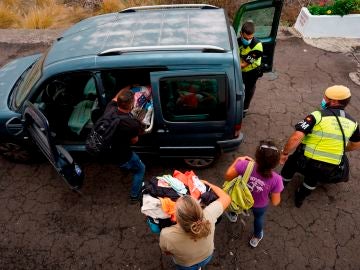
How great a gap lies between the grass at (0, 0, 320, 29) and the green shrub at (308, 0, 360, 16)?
0.95 metres

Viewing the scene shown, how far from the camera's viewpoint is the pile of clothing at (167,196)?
2965 mm

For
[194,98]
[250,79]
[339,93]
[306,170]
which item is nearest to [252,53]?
[250,79]

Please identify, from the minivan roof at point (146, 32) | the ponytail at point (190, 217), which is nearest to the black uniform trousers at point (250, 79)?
the minivan roof at point (146, 32)

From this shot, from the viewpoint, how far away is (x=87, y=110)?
4660 millimetres

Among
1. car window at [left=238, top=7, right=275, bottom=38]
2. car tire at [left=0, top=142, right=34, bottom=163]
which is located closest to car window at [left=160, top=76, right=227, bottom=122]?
car window at [left=238, top=7, right=275, bottom=38]

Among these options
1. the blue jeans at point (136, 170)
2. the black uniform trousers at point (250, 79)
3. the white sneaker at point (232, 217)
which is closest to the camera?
the blue jeans at point (136, 170)

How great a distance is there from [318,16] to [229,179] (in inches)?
226

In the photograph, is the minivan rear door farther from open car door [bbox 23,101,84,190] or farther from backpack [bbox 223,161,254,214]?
open car door [bbox 23,101,84,190]

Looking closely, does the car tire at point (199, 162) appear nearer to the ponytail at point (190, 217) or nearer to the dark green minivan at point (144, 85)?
the dark green minivan at point (144, 85)

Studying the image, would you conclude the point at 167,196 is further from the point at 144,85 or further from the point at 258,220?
the point at 144,85

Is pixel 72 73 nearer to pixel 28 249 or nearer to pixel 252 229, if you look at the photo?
pixel 28 249

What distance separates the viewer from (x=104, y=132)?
3625 mm

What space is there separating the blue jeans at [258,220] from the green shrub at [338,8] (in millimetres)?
5828

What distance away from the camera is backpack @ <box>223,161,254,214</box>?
3336 mm
